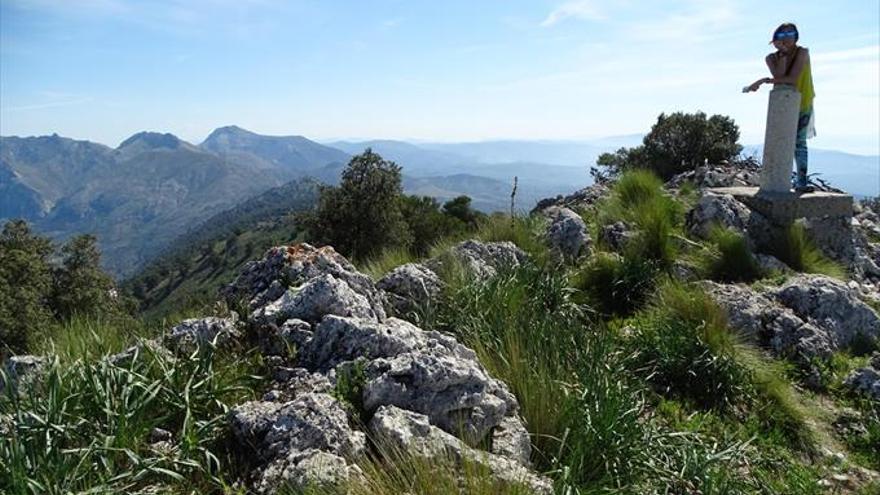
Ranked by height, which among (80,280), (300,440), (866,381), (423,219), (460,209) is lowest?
(80,280)

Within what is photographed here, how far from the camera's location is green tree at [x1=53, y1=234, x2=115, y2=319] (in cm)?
3131

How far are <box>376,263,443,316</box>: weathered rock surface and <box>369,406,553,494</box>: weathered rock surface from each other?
8.69ft

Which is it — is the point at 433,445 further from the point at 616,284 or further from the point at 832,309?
the point at 832,309

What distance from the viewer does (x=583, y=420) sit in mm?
4113

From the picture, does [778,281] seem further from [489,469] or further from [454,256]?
[489,469]

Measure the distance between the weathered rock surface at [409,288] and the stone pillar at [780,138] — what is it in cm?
736

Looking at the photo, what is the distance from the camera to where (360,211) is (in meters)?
31.5

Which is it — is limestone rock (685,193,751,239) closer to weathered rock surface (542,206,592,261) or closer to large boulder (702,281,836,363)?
weathered rock surface (542,206,592,261)

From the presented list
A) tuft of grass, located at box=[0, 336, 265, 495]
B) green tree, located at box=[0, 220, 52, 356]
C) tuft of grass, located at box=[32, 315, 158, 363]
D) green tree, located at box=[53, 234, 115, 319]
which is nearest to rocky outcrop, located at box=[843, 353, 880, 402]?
tuft of grass, located at box=[0, 336, 265, 495]

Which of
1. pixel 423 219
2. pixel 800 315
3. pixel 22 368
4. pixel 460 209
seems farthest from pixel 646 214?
pixel 460 209

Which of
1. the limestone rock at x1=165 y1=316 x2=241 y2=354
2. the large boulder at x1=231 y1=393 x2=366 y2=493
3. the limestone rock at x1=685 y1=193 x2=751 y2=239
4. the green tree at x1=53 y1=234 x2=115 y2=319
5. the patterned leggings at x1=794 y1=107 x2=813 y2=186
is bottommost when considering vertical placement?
the green tree at x1=53 y1=234 x2=115 y2=319

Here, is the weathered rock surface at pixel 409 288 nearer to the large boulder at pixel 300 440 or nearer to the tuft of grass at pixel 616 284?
the tuft of grass at pixel 616 284

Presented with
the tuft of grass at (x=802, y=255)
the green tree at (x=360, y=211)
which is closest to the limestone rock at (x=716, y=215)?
the tuft of grass at (x=802, y=255)

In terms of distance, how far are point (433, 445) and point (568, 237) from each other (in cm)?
697
